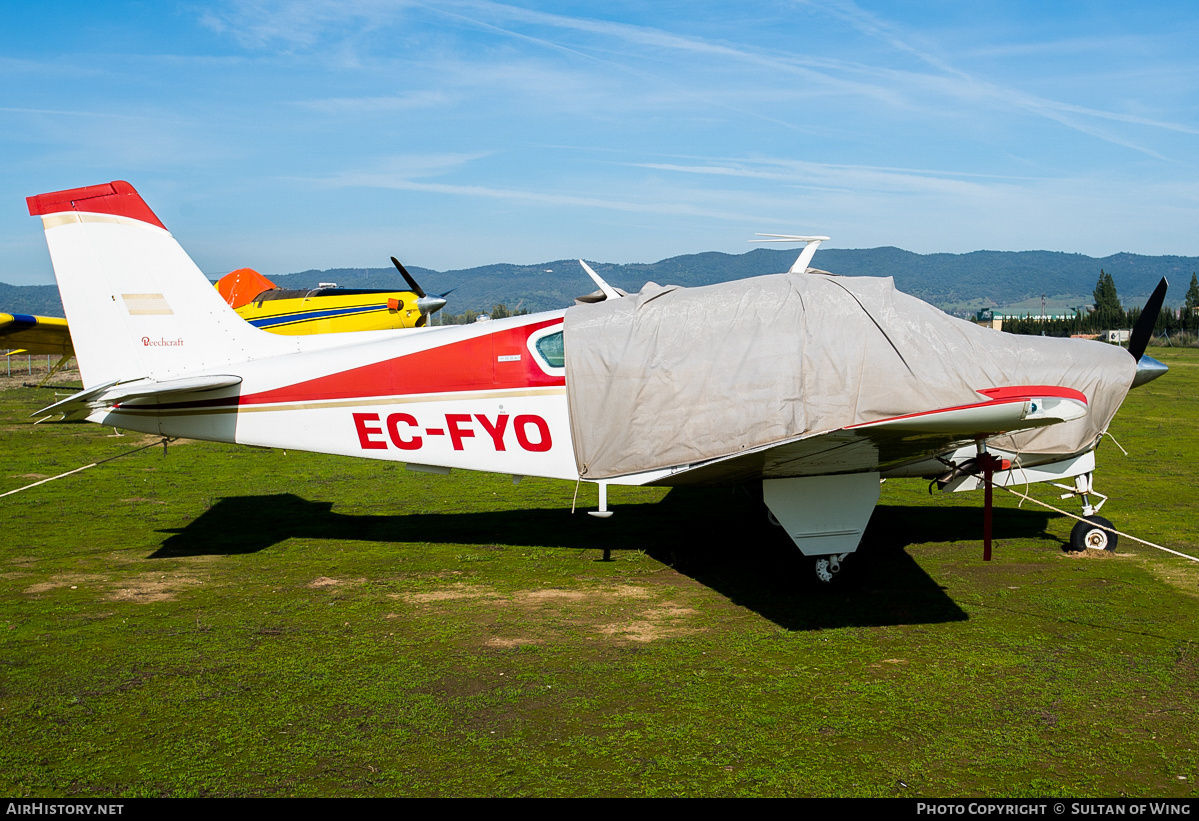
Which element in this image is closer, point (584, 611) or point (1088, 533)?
point (584, 611)

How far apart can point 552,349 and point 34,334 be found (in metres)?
12.5

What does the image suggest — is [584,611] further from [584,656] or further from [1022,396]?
[1022,396]

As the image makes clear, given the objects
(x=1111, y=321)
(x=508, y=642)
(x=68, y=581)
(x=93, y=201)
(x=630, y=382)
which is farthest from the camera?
(x=1111, y=321)

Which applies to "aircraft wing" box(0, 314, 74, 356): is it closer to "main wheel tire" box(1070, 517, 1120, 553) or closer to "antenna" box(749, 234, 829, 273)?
"antenna" box(749, 234, 829, 273)

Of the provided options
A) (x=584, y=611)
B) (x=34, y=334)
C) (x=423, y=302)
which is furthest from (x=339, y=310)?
(x=584, y=611)

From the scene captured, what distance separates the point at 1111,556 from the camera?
809 centimetres

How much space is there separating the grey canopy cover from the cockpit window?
22 cm

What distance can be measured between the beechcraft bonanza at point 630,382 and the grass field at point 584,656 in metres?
1.05

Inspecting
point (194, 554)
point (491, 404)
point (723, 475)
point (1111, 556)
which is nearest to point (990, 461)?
point (1111, 556)

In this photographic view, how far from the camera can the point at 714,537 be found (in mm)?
9109

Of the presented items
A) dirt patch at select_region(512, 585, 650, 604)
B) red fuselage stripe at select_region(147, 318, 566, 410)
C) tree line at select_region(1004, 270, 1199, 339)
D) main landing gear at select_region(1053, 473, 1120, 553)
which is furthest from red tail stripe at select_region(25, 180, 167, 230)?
tree line at select_region(1004, 270, 1199, 339)

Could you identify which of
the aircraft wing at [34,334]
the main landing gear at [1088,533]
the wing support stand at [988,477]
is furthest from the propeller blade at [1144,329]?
the aircraft wing at [34,334]

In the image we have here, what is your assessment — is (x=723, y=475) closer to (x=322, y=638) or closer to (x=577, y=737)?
(x=577, y=737)

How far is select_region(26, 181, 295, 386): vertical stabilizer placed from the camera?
26.3ft
